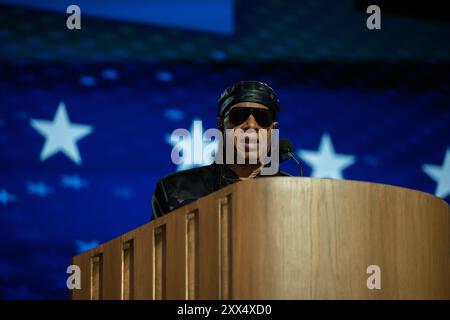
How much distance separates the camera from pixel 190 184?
109 inches

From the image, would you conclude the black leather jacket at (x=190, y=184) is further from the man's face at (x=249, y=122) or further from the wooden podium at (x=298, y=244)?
the wooden podium at (x=298, y=244)

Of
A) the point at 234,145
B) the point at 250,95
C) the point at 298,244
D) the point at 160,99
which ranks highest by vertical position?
the point at 160,99

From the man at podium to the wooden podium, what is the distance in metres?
0.64

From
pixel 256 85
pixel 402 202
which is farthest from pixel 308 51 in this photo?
pixel 402 202

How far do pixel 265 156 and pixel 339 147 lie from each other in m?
1.30

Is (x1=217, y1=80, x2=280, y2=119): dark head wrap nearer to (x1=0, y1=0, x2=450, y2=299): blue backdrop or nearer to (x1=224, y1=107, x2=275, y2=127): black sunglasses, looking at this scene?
(x1=224, y1=107, x2=275, y2=127): black sunglasses

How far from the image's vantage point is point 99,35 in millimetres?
3740

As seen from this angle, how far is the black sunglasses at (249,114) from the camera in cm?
264

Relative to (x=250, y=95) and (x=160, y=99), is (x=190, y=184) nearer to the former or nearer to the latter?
(x=250, y=95)

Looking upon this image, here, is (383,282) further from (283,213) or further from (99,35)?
(99,35)

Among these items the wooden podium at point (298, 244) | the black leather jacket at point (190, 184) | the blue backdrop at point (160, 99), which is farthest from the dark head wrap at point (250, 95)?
the blue backdrop at point (160, 99)

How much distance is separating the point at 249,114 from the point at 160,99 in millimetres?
1144

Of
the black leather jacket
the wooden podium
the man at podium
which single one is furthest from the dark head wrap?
the wooden podium

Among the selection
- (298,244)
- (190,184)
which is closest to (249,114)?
(190,184)
